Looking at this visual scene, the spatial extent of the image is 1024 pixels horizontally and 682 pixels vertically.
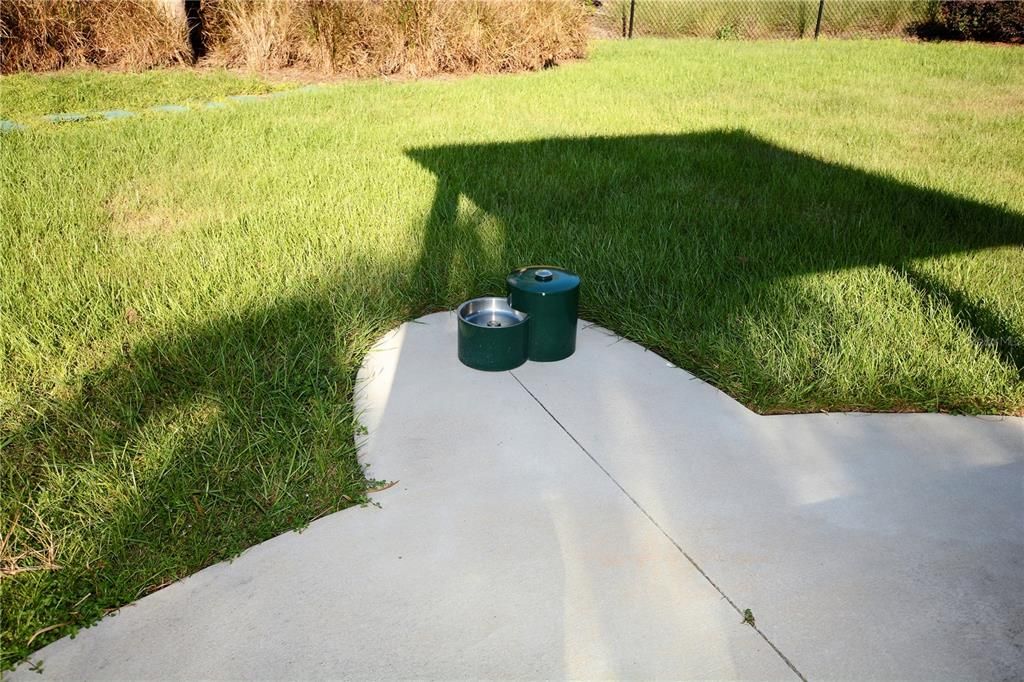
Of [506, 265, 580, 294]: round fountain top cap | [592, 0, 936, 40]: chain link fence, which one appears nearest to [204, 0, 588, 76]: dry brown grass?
[592, 0, 936, 40]: chain link fence

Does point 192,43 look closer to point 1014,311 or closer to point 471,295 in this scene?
point 471,295

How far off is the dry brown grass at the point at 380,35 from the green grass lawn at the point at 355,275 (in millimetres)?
2319

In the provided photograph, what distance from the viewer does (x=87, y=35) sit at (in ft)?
32.2

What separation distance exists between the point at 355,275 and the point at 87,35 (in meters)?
8.66

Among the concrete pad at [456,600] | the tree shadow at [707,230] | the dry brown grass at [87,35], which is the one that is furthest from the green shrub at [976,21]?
the concrete pad at [456,600]

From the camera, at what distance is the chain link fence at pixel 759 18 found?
16.1 meters

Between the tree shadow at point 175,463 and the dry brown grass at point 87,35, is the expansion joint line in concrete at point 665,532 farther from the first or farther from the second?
the dry brown grass at point 87,35

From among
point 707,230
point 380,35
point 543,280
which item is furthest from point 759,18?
point 543,280

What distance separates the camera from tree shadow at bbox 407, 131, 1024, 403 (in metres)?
3.36

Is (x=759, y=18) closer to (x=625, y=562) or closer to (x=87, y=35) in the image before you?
(x=87, y=35)

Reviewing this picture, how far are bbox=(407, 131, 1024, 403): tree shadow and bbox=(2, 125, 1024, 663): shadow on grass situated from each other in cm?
2

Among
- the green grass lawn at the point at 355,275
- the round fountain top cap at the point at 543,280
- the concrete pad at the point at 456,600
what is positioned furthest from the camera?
the round fountain top cap at the point at 543,280

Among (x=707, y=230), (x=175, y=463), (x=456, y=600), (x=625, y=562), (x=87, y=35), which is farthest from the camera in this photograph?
(x=87, y=35)

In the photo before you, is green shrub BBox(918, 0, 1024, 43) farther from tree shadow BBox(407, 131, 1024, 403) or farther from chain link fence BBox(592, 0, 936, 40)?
tree shadow BBox(407, 131, 1024, 403)
